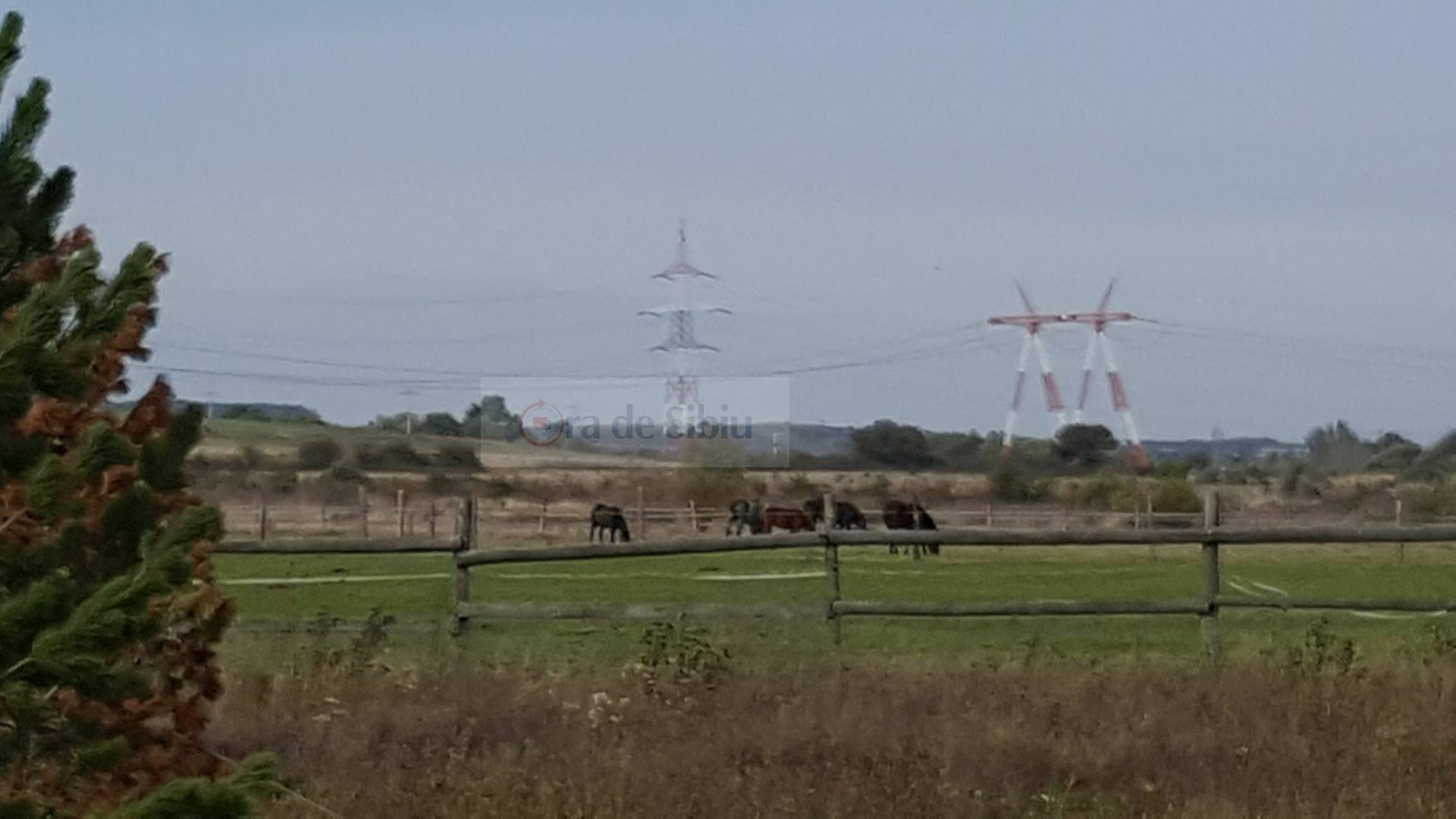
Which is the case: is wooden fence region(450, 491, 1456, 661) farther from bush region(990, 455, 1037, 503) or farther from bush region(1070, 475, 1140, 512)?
bush region(1070, 475, 1140, 512)

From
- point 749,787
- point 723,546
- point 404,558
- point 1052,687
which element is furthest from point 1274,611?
point 404,558

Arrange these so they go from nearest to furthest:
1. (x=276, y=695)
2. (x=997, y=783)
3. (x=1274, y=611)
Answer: (x=997, y=783) < (x=276, y=695) < (x=1274, y=611)

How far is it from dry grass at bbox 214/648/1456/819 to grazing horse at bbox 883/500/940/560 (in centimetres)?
2518

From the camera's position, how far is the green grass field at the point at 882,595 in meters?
14.0

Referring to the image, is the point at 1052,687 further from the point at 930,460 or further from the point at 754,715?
the point at 930,460

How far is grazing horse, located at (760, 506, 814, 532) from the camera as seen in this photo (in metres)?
41.8

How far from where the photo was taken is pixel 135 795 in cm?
457

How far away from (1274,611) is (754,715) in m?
9.72

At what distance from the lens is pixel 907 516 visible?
41312 mm

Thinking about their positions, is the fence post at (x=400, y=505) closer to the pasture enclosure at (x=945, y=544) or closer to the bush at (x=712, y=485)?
the bush at (x=712, y=485)

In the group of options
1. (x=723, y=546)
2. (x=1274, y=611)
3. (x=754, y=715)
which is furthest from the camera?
(x=1274, y=611)

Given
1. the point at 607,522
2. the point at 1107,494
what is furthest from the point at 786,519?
the point at 1107,494

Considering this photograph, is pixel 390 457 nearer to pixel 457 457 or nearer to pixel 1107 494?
pixel 457 457

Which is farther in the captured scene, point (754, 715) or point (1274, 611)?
point (1274, 611)
